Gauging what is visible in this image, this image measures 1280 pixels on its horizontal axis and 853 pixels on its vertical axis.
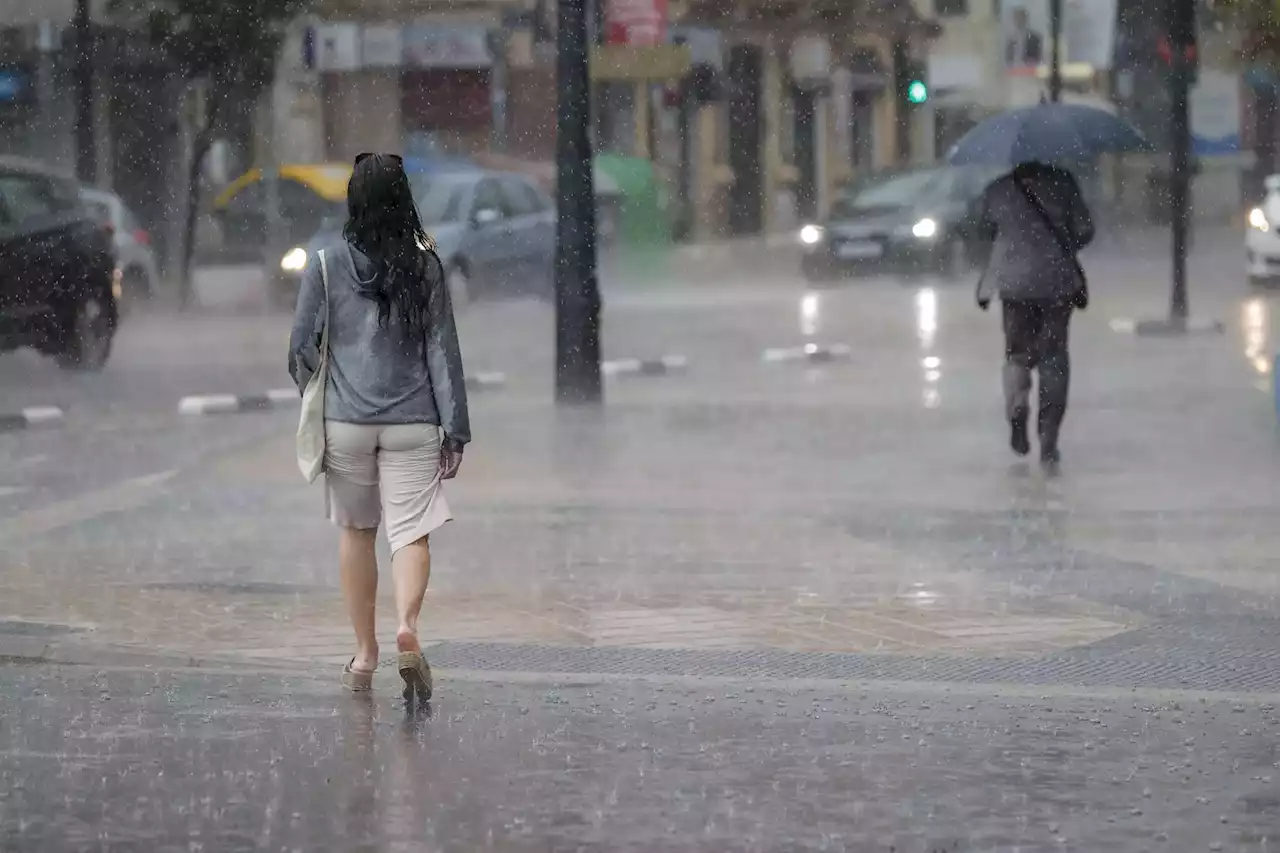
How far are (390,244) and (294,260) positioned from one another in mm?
23132

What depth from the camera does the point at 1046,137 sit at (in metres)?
16.2

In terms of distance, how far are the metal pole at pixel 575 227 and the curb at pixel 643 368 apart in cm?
309

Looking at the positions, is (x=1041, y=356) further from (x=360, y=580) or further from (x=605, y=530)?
(x=360, y=580)

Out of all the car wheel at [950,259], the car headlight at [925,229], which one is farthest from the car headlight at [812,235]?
the car wheel at [950,259]

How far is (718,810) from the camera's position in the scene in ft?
23.2

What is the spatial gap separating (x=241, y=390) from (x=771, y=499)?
864cm

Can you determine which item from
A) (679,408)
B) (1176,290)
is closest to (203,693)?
(679,408)

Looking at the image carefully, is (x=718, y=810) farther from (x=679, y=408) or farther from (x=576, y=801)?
(x=679, y=408)

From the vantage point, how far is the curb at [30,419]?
18.7m

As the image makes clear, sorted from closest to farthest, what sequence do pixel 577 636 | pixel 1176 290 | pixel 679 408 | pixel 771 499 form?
1. pixel 577 636
2. pixel 771 499
3. pixel 679 408
4. pixel 1176 290

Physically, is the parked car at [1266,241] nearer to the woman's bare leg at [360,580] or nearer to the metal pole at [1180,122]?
the metal pole at [1180,122]

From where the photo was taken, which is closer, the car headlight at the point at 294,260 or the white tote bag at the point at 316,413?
the white tote bag at the point at 316,413

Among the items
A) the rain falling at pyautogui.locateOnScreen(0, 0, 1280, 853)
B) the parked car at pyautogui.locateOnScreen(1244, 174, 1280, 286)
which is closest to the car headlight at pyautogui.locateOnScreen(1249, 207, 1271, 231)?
the parked car at pyautogui.locateOnScreen(1244, 174, 1280, 286)

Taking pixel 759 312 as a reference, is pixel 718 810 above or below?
above
